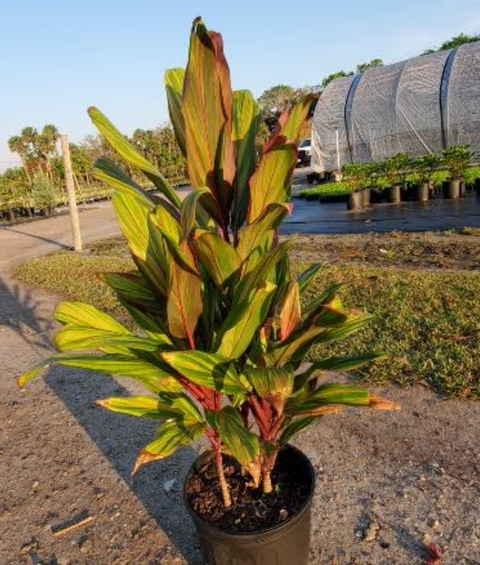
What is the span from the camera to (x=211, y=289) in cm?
155

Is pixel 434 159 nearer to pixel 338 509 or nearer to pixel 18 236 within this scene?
pixel 338 509

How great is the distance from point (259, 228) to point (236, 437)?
25.1 inches

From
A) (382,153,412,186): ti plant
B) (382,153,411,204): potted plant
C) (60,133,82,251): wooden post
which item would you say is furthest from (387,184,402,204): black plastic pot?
(60,133,82,251): wooden post

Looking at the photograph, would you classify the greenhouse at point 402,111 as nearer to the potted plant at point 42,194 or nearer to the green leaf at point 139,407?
the potted plant at point 42,194

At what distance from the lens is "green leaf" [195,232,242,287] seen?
1235 millimetres

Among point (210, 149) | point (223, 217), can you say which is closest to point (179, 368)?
point (223, 217)

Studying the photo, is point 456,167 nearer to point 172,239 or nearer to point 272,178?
point 272,178

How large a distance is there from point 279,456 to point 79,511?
4.51 ft

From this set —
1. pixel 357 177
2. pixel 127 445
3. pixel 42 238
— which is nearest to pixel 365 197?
pixel 357 177

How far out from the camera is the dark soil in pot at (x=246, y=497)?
5.93ft

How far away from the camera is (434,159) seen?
43.4 ft

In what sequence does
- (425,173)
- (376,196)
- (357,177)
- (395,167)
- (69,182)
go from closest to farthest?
1. (69,182)
2. (376,196)
3. (395,167)
4. (425,173)
5. (357,177)

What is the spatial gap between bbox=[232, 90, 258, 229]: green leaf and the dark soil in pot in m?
1.20

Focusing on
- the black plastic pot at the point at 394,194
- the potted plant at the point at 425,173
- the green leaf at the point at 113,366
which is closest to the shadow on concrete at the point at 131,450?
the green leaf at the point at 113,366
